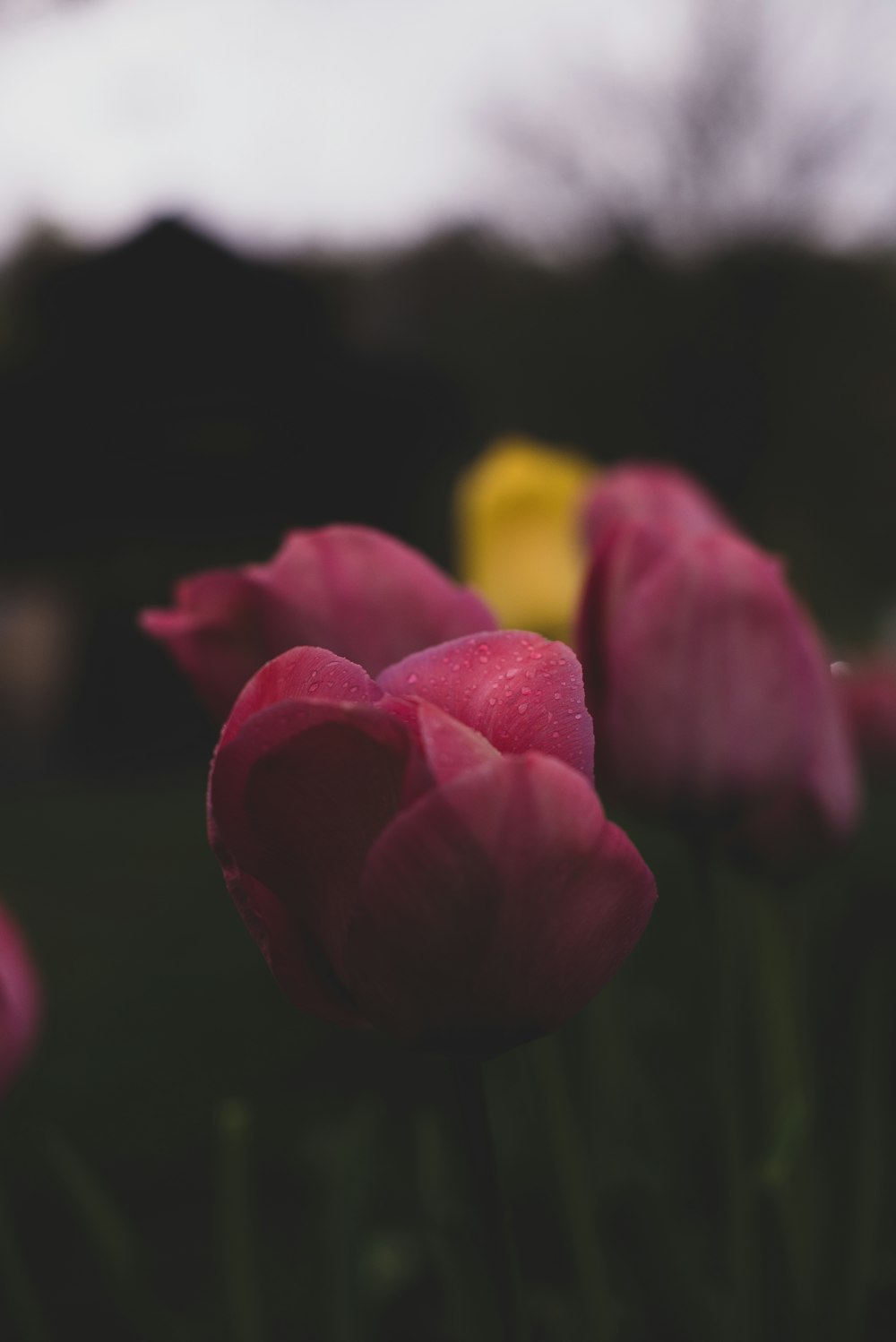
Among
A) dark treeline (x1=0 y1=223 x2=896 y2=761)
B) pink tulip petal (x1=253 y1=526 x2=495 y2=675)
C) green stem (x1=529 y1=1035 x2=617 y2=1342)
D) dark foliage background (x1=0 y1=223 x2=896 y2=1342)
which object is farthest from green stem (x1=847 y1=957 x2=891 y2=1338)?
dark treeline (x1=0 y1=223 x2=896 y2=761)

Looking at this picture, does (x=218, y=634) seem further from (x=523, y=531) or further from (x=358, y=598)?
(x=523, y=531)

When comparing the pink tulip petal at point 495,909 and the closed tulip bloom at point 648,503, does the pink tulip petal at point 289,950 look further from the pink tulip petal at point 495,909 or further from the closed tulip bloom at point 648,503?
the closed tulip bloom at point 648,503

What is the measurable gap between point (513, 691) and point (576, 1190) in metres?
0.17

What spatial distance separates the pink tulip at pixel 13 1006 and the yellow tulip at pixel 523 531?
24cm

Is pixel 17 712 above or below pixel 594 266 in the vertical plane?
below

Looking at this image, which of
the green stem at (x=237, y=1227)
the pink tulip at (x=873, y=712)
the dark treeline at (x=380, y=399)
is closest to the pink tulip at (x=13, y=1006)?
the green stem at (x=237, y=1227)

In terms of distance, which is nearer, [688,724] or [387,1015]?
[387,1015]

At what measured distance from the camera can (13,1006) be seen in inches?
11.1

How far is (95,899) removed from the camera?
2.13 m

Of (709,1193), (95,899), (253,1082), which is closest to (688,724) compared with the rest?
(709,1193)

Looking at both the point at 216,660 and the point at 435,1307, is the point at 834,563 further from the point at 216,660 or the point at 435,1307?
the point at 216,660

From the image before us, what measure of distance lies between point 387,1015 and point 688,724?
0.45 ft

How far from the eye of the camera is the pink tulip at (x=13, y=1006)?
28 centimetres

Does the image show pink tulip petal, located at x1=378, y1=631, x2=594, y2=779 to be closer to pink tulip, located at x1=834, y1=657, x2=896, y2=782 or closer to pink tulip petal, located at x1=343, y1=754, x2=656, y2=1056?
pink tulip petal, located at x1=343, y1=754, x2=656, y2=1056
